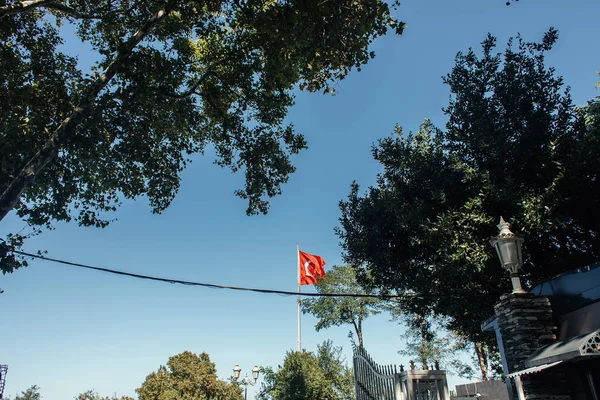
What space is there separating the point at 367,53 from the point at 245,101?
533cm

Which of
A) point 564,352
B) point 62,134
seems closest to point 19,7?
point 62,134

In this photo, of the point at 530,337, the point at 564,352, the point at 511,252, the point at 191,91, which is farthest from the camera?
the point at 191,91

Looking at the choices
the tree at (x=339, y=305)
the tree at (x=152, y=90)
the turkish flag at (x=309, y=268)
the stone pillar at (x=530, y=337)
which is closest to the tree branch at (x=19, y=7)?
the tree at (x=152, y=90)

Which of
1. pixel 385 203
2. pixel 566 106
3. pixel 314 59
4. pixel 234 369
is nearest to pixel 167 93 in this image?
pixel 314 59

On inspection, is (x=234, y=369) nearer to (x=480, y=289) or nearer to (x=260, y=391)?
(x=260, y=391)

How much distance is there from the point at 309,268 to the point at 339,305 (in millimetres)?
12277

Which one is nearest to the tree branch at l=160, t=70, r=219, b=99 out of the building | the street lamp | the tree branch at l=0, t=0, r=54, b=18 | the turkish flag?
the tree branch at l=0, t=0, r=54, b=18

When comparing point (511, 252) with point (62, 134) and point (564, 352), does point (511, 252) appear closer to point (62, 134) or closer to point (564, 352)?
point (564, 352)

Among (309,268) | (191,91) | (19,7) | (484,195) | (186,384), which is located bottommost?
(186,384)

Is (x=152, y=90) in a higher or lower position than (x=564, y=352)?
higher

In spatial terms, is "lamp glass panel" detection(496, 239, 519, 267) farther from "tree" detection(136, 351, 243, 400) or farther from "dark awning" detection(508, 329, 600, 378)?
"tree" detection(136, 351, 243, 400)

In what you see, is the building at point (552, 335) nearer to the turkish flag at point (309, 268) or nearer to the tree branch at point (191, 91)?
the tree branch at point (191, 91)

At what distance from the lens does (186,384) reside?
30.7m

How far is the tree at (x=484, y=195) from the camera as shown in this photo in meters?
10.0
